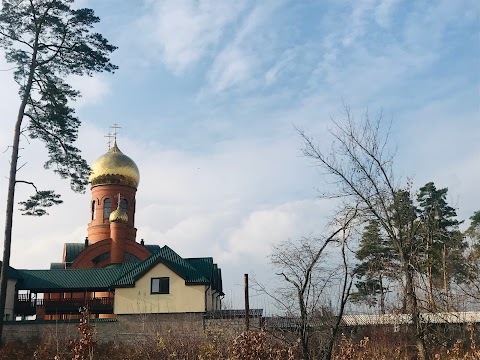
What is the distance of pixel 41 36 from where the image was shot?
15992 millimetres

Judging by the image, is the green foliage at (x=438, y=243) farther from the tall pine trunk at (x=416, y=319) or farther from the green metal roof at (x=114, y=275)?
the green metal roof at (x=114, y=275)

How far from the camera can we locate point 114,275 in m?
26.3

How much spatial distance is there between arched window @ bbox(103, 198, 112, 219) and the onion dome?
1155 millimetres

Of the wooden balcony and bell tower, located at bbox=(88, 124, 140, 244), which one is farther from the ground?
bell tower, located at bbox=(88, 124, 140, 244)

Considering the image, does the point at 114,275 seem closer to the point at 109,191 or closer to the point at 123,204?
the point at 123,204

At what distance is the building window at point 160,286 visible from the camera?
2378 centimetres

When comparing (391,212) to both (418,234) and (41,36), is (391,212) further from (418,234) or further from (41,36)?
(41,36)

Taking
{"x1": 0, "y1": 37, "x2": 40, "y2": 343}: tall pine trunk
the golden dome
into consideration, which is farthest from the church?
{"x1": 0, "y1": 37, "x2": 40, "y2": 343}: tall pine trunk

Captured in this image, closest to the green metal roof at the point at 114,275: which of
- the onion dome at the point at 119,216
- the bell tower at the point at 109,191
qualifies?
the onion dome at the point at 119,216

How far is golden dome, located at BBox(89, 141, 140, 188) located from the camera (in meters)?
31.2

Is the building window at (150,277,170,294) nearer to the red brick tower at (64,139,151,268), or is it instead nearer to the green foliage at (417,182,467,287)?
the red brick tower at (64,139,151,268)

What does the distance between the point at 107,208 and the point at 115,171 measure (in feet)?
7.14

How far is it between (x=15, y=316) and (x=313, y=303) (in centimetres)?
2072

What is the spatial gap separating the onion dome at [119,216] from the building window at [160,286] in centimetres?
696
